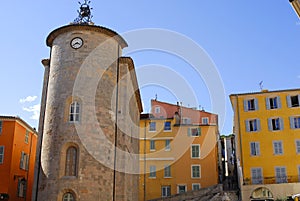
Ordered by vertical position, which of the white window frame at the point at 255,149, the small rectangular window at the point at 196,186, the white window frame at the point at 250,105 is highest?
the white window frame at the point at 250,105

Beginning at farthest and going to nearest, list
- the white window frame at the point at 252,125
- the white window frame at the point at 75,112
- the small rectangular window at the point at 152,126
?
the small rectangular window at the point at 152,126
the white window frame at the point at 252,125
the white window frame at the point at 75,112

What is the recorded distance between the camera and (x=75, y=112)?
22.0 m

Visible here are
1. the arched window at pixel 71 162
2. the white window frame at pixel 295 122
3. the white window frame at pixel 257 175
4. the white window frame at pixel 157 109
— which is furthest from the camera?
the white window frame at pixel 157 109

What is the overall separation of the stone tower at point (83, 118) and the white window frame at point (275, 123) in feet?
53.9

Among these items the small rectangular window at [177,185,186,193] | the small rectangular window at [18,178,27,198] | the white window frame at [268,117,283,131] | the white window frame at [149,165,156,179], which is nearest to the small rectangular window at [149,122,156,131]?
the white window frame at [149,165,156,179]

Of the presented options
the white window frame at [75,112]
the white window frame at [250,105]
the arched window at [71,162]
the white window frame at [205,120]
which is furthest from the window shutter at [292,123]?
the arched window at [71,162]

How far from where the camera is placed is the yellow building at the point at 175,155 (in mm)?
38125

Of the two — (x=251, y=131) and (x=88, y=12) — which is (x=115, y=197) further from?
(x=251, y=131)

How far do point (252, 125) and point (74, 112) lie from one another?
19.5 meters

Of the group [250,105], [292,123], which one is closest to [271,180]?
[292,123]

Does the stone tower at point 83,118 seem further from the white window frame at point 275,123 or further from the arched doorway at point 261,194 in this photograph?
the white window frame at point 275,123

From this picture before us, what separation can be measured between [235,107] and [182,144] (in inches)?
281

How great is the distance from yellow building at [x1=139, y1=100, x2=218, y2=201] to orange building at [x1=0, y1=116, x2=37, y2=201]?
41.4ft

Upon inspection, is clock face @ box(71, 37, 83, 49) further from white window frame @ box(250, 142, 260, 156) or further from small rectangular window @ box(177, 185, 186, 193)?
small rectangular window @ box(177, 185, 186, 193)
